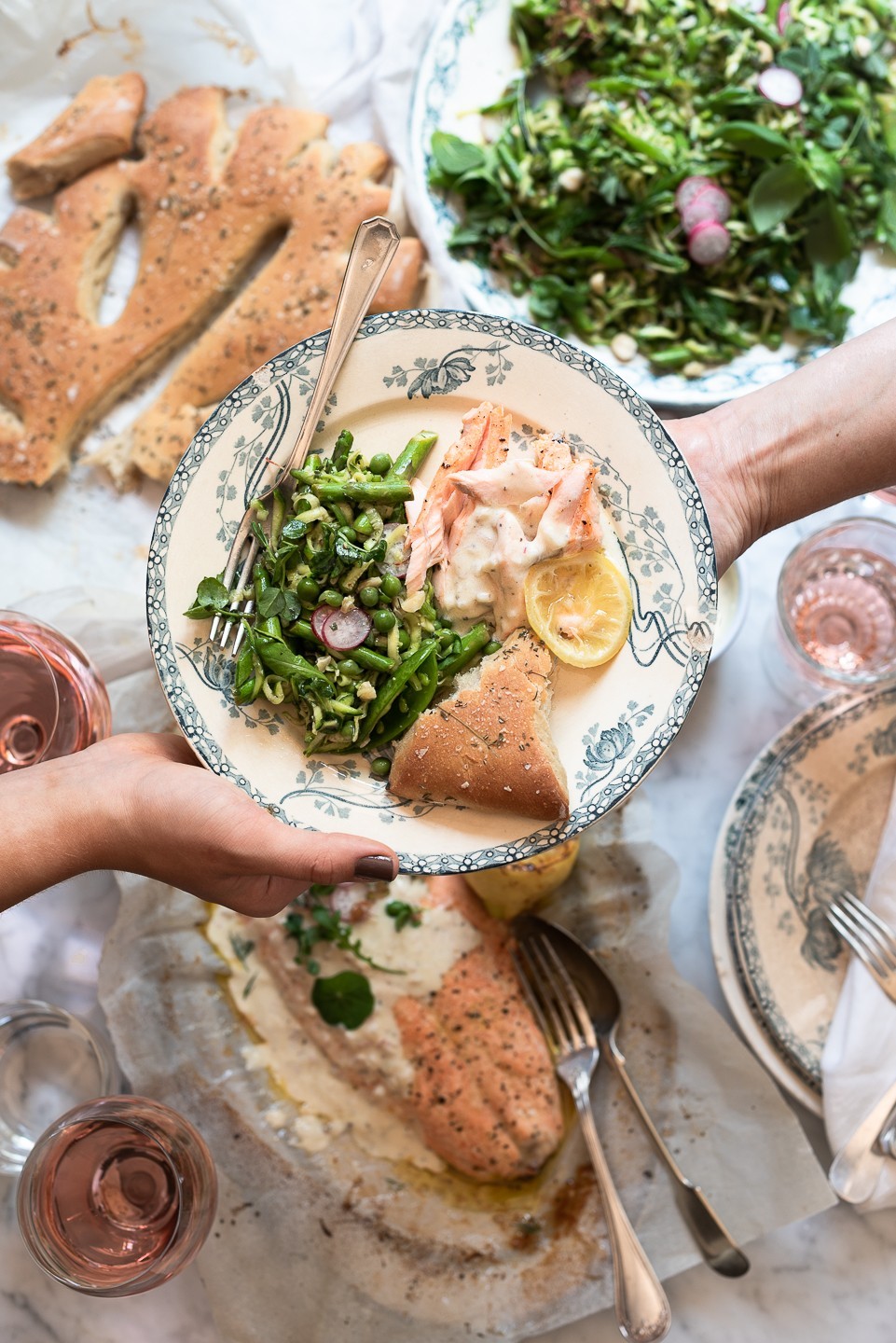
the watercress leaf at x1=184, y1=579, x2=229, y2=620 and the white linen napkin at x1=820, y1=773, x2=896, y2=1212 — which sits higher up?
the watercress leaf at x1=184, y1=579, x2=229, y2=620

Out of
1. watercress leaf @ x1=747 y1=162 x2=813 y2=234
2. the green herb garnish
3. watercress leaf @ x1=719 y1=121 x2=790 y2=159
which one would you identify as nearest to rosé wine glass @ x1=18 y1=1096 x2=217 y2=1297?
the green herb garnish

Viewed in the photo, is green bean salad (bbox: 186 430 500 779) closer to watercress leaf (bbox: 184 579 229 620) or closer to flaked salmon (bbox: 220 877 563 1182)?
watercress leaf (bbox: 184 579 229 620)

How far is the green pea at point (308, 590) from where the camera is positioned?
2826 millimetres

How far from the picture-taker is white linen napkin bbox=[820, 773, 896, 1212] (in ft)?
11.4

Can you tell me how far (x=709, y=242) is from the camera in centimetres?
379

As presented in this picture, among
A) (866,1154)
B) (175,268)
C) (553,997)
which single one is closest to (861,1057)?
(866,1154)

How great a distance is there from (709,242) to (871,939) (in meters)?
2.56

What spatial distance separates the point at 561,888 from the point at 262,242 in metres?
2.74

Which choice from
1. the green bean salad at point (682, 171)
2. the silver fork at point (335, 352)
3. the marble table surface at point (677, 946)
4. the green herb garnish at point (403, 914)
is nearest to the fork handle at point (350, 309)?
the silver fork at point (335, 352)

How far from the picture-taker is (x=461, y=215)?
3.99 meters

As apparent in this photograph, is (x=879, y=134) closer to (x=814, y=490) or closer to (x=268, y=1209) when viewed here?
(x=814, y=490)

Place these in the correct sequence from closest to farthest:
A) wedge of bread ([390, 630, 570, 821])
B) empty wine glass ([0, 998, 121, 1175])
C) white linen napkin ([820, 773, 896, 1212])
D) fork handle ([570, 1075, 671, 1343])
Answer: wedge of bread ([390, 630, 570, 821])
fork handle ([570, 1075, 671, 1343])
white linen napkin ([820, 773, 896, 1212])
empty wine glass ([0, 998, 121, 1175])

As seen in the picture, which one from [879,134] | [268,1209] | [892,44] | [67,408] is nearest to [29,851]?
[268,1209]

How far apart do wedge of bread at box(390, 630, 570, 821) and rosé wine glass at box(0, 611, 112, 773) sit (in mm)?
1276
